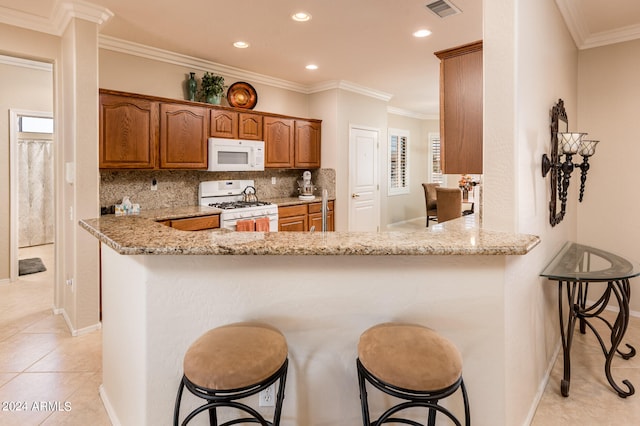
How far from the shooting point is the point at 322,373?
5.54 ft

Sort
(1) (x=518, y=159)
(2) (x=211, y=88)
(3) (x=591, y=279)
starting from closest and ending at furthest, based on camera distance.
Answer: (1) (x=518, y=159) < (3) (x=591, y=279) < (2) (x=211, y=88)

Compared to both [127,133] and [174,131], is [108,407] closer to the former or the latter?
[127,133]

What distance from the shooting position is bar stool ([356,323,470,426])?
1266mm

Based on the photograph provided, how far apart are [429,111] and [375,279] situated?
767cm

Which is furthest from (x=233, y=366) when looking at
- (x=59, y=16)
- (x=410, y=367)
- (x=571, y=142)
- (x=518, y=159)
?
(x=59, y=16)

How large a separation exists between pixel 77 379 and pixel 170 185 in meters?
2.37

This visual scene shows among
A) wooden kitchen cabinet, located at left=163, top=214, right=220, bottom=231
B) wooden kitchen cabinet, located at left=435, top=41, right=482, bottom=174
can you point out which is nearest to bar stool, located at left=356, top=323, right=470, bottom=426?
wooden kitchen cabinet, located at left=435, top=41, right=482, bottom=174

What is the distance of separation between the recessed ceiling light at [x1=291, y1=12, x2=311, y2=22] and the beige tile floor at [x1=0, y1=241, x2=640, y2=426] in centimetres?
306

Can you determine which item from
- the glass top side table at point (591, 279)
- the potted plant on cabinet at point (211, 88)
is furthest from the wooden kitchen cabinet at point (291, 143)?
the glass top side table at point (591, 279)

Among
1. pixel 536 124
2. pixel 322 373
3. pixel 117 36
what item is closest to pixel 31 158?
pixel 117 36

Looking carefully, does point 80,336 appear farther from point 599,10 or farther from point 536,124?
point 599,10

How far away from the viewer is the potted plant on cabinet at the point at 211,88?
4.41 m

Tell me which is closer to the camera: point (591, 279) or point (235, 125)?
point (591, 279)

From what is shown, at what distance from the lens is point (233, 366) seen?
4.24 feet
